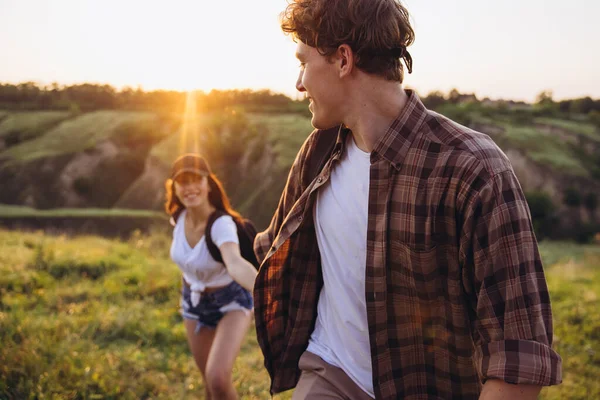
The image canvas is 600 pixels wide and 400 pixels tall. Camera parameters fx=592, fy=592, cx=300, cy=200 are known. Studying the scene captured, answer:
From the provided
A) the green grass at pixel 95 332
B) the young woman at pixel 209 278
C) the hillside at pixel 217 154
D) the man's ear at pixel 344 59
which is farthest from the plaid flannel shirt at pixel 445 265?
the hillside at pixel 217 154

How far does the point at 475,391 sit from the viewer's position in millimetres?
2205

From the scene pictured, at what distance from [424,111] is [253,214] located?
3335cm

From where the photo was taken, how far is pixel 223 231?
4.36 m

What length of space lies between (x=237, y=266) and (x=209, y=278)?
0.62m

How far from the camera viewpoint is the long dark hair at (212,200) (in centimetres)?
483

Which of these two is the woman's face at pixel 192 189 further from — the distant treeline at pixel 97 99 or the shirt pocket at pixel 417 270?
the distant treeline at pixel 97 99

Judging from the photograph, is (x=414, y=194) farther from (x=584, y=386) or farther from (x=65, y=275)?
(x=65, y=275)

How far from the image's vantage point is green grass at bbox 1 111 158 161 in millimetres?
47531

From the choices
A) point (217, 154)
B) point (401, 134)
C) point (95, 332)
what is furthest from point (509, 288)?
point (217, 154)

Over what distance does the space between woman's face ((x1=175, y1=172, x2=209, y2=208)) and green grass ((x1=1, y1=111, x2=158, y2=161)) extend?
45634mm

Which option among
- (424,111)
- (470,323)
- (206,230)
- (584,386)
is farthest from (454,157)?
(584,386)

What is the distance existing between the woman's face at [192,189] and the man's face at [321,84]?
2.53m

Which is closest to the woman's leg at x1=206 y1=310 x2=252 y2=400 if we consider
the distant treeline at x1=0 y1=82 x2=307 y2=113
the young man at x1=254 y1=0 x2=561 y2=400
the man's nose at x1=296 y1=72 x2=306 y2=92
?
the young man at x1=254 y1=0 x2=561 y2=400

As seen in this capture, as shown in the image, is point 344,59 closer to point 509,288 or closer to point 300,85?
point 300,85
